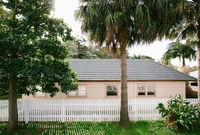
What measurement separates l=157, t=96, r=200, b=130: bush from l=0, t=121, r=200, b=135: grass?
43 centimetres

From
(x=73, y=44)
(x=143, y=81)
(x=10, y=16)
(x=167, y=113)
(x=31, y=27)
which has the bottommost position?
(x=167, y=113)

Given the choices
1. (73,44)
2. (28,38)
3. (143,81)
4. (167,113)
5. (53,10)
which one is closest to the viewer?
(28,38)

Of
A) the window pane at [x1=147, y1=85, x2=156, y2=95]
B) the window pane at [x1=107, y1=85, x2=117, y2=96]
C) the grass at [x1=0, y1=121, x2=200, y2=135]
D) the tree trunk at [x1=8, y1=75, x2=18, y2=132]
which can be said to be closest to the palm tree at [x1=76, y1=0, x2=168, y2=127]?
the grass at [x1=0, y1=121, x2=200, y2=135]

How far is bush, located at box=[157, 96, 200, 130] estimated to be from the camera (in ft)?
28.3

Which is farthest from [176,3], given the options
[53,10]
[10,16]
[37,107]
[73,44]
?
[73,44]

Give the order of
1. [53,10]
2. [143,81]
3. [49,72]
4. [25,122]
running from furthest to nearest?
[143,81]
[25,122]
[53,10]
[49,72]

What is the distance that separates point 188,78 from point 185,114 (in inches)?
269

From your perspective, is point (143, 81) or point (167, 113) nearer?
point (167, 113)

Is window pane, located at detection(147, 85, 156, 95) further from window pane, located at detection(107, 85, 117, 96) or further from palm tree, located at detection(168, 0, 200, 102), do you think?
palm tree, located at detection(168, 0, 200, 102)

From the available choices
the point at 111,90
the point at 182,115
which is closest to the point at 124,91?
the point at 182,115

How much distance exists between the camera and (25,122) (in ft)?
32.7

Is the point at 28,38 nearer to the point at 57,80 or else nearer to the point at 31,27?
the point at 31,27

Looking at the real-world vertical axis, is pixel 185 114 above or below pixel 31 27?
below

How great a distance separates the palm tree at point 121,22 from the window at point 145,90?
599 centimetres
